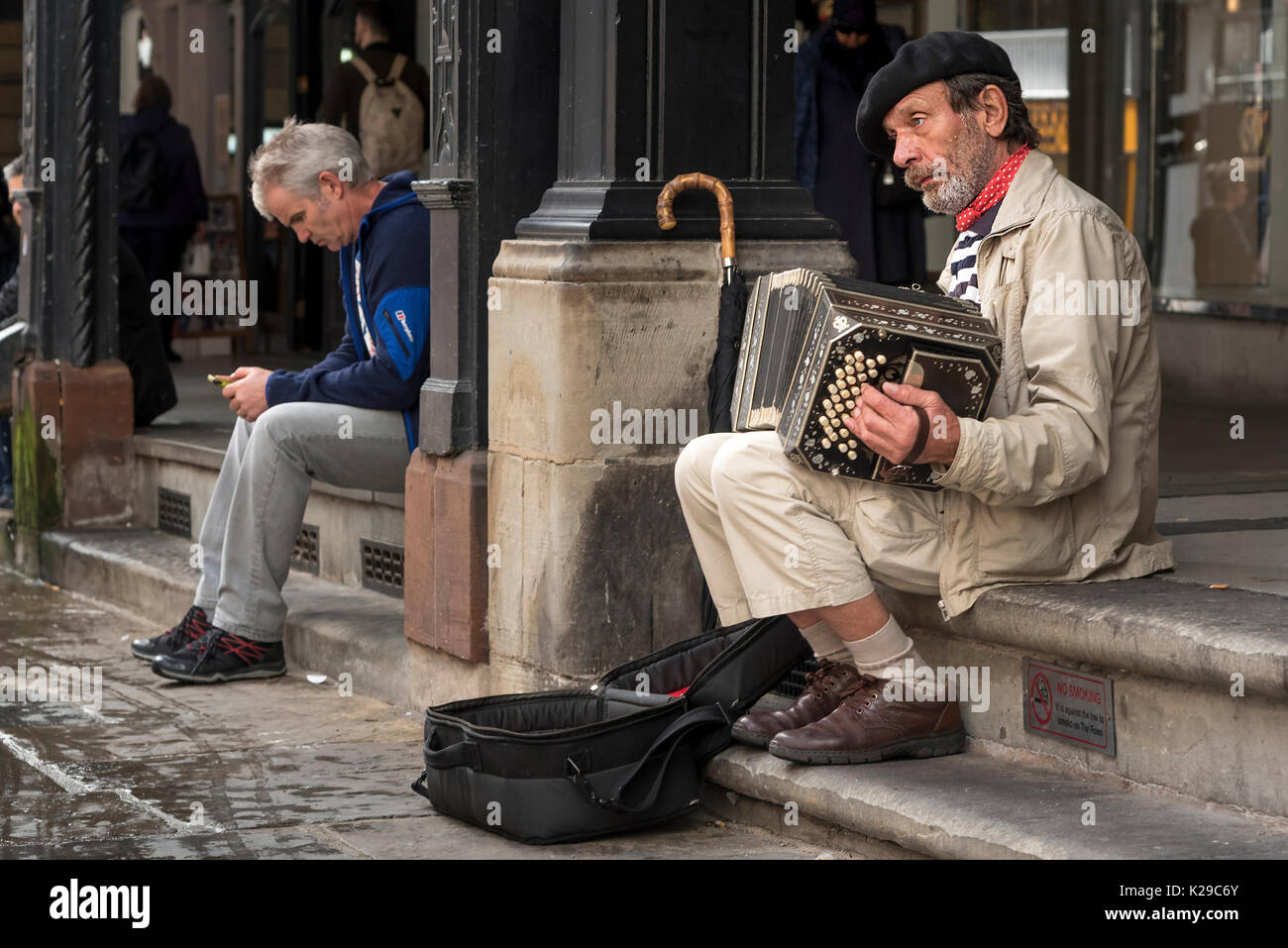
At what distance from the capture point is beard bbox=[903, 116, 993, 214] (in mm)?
4293

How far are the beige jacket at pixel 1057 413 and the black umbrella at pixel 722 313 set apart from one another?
86 centimetres

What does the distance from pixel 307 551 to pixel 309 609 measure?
2.13 feet

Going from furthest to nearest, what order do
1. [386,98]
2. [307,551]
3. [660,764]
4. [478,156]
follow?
1. [386,98]
2. [307,551]
3. [478,156]
4. [660,764]

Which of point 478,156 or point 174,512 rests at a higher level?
point 478,156

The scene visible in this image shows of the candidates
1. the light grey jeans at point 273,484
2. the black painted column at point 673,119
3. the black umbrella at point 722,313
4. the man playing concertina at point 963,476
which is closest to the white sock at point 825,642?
the man playing concertina at point 963,476

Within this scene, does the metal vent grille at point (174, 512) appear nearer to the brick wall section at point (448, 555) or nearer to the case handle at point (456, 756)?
the brick wall section at point (448, 555)

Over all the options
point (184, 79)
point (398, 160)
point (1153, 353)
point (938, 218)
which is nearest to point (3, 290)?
point (398, 160)

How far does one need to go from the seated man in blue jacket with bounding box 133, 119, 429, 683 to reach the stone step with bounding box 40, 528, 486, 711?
183 mm

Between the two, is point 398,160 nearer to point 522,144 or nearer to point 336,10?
point 336,10

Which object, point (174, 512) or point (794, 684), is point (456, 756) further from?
point (174, 512)

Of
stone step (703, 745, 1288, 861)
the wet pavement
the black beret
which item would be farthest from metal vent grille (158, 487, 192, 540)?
the black beret

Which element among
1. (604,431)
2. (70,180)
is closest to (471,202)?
(604,431)

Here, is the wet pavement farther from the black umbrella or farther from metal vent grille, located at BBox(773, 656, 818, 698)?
the black umbrella

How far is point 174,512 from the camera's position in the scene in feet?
27.0
